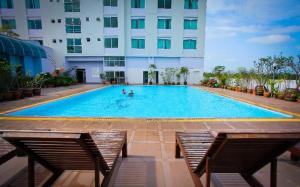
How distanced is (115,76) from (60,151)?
977 inches

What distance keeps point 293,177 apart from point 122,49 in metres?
24.5

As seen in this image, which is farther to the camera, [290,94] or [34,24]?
[34,24]

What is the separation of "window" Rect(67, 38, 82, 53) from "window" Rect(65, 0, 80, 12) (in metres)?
4.22

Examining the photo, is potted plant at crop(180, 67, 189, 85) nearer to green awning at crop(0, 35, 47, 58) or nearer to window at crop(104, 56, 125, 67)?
window at crop(104, 56, 125, 67)

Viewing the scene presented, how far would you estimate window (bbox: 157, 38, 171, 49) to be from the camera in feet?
83.4

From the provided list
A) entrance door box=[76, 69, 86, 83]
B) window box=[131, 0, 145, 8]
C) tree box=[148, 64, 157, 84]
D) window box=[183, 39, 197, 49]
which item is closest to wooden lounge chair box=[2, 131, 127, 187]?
tree box=[148, 64, 157, 84]

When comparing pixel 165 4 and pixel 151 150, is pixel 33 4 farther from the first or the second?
pixel 151 150

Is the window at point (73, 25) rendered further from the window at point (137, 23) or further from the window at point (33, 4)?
the window at point (137, 23)

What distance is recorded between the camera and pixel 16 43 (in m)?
16.1

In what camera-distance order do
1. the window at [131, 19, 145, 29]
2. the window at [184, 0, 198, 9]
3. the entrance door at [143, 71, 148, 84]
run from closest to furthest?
the window at [184, 0, 198, 9] < the window at [131, 19, 145, 29] < the entrance door at [143, 71, 148, 84]

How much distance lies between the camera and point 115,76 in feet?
85.6

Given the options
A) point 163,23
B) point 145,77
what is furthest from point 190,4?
point 145,77

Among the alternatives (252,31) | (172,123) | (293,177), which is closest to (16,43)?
(172,123)

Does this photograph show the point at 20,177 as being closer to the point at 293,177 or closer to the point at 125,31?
the point at 293,177
